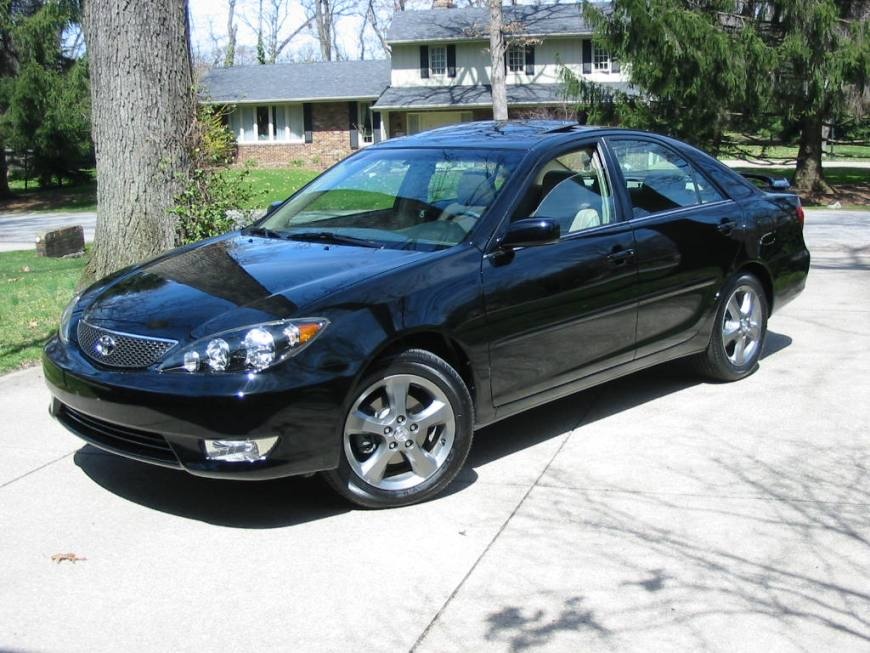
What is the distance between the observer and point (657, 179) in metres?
6.09

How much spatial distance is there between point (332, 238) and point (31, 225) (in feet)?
75.7

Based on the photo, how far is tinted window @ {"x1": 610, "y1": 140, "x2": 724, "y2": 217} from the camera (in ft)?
19.2

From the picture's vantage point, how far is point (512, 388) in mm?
4977

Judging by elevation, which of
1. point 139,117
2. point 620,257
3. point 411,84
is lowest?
point 620,257

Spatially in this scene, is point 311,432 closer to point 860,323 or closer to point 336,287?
point 336,287

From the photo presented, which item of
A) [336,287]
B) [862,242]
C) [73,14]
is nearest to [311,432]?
[336,287]

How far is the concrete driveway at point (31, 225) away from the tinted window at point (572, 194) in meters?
13.7

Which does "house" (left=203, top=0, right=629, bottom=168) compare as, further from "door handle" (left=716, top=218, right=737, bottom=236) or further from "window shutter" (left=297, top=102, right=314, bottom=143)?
"door handle" (left=716, top=218, right=737, bottom=236)

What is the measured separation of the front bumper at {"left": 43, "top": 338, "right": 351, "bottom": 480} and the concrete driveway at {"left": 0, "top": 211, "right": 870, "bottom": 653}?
0.34m

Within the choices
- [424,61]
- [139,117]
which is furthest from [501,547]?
[424,61]

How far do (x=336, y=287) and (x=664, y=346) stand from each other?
7.75ft

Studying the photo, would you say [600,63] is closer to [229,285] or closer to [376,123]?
[376,123]

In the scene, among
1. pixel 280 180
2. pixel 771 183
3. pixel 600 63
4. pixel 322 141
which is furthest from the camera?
pixel 322 141

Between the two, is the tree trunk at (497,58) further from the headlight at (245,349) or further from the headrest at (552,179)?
the headlight at (245,349)
